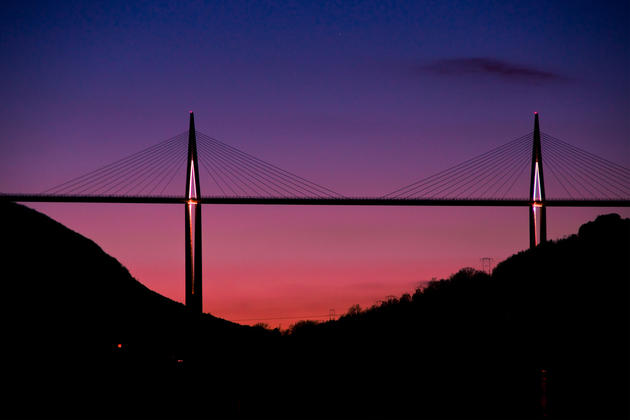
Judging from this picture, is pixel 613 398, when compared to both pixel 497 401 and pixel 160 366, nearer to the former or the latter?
pixel 497 401

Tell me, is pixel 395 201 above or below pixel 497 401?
above

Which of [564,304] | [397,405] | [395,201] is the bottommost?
[397,405]

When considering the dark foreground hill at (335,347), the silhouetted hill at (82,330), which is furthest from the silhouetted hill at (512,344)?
the silhouetted hill at (82,330)

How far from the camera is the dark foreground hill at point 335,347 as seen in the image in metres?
20.9

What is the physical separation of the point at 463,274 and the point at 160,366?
28.3 meters

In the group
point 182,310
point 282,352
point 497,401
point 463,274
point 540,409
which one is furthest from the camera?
point 463,274

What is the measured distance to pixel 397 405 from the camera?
20.8 metres

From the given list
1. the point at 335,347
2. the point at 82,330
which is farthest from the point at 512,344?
the point at 82,330

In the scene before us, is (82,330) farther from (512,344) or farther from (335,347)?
(512,344)

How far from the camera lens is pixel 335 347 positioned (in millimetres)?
→ 35312

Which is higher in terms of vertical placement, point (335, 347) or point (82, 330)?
point (82, 330)

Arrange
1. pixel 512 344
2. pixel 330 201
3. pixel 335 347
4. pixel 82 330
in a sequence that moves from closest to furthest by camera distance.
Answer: pixel 512 344 < pixel 82 330 < pixel 335 347 < pixel 330 201

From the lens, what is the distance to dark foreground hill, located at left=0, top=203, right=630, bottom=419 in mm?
20938

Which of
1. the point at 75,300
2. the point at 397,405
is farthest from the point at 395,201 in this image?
the point at 397,405
